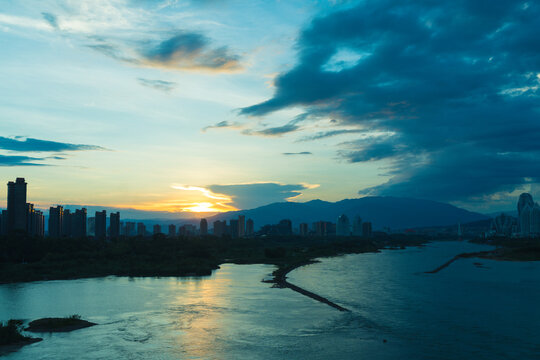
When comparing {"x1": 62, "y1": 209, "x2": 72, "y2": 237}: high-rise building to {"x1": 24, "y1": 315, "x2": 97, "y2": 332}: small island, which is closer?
{"x1": 24, "y1": 315, "x2": 97, "y2": 332}: small island

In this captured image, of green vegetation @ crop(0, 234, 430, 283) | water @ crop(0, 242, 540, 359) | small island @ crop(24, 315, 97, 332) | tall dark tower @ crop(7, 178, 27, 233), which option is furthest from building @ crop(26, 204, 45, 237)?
small island @ crop(24, 315, 97, 332)

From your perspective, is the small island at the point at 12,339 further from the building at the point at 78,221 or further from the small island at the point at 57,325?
the building at the point at 78,221

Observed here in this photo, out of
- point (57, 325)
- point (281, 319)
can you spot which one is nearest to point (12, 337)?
point (57, 325)

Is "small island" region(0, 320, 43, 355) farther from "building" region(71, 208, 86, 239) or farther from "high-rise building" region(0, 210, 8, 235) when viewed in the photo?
"building" region(71, 208, 86, 239)

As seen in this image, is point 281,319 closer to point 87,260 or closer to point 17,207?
point 87,260

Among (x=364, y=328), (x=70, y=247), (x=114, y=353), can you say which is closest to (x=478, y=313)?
(x=364, y=328)

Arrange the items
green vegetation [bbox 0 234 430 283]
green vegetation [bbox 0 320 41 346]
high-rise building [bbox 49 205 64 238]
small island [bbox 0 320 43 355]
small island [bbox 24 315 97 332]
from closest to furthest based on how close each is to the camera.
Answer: small island [bbox 0 320 43 355] < green vegetation [bbox 0 320 41 346] < small island [bbox 24 315 97 332] < green vegetation [bbox 0 234 430 283] < high-rise building [bbox 49 205 64 238]

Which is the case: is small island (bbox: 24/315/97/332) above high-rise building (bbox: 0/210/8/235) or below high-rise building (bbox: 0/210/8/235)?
below

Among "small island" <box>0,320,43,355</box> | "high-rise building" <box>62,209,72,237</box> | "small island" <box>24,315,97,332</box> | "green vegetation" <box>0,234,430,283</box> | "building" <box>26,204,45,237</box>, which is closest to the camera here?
"small island" <box>0,320,43,355</box>
